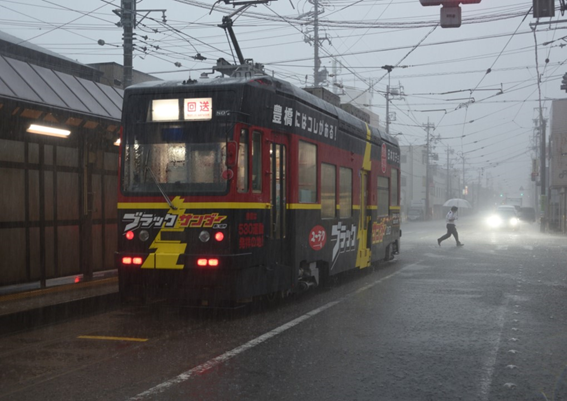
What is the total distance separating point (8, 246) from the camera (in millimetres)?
10367

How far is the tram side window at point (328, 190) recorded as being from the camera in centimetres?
1152

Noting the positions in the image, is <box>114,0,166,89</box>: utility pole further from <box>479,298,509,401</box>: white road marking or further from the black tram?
<box>479,298,509,401</box>: white road marking

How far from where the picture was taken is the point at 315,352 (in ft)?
23.3

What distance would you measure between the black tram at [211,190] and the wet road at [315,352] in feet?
2.26

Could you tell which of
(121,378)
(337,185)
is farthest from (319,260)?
(121,378)

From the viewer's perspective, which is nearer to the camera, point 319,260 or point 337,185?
point 319,260

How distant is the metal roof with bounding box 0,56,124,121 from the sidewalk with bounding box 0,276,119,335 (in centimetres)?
304

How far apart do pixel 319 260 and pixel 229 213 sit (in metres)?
3.09

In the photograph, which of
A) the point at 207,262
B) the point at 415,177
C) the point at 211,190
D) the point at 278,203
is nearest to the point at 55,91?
the point at 211,190

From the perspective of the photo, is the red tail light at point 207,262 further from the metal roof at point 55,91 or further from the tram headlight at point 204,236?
the metal roof at point 55,91

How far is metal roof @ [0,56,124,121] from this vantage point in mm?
9953

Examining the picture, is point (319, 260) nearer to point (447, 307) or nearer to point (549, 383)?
point (447, 307)

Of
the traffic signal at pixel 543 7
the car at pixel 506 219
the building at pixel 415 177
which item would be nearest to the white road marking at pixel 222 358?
the traffic signal at pixel 543 7

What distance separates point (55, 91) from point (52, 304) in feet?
12.5
